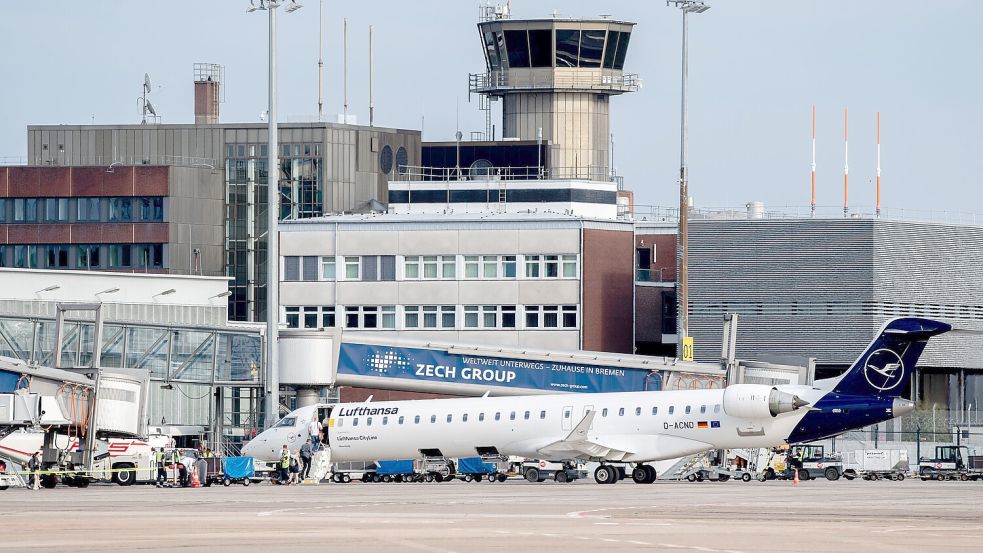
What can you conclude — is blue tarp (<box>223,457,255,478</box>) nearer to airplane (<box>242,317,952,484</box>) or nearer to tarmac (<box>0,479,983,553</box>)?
airplane (<box>242,317,952,484</box>)

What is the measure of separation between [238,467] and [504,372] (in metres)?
18.0

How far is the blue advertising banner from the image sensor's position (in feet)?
249

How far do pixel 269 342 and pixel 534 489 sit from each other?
16740mm

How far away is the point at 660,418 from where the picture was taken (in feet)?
195

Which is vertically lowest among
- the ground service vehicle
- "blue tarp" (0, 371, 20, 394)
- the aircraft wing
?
the ground service vehicle

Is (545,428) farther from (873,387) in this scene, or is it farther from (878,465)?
(878,465)

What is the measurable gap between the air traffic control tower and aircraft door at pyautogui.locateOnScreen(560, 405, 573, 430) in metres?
71.0

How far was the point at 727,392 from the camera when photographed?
58469 mm

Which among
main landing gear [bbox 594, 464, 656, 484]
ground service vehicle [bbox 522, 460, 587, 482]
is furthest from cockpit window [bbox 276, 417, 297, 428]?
main landing gear [bbox 594, 464, 656, 484]

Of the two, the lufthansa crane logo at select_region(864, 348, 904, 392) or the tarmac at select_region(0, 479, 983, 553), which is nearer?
the tarmac at select_region(0, 479, 983, 553)

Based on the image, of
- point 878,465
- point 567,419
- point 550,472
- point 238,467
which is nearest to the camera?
point 567,419

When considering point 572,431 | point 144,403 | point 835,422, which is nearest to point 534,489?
point 572,431

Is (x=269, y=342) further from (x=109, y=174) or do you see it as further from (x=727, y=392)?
(x=109, y=174)

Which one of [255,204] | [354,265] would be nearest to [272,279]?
[354,265]
